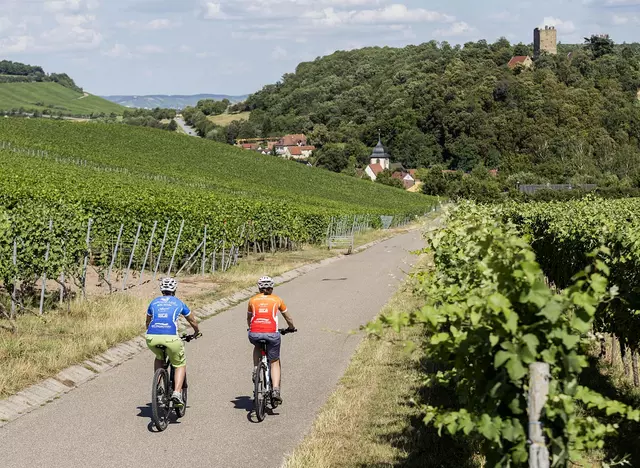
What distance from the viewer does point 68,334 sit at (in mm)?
14906

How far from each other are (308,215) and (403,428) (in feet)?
118

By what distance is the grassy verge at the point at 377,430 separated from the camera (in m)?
8.87

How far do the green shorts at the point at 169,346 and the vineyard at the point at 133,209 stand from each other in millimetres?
5439

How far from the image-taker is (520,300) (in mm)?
4832

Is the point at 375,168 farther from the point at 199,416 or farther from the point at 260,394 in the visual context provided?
the point at 260,394

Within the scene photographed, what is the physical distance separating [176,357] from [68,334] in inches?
208

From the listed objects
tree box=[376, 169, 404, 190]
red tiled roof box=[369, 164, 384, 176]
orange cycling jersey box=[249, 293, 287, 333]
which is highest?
orange cycling jersey box=[249, 293, 287, 333]

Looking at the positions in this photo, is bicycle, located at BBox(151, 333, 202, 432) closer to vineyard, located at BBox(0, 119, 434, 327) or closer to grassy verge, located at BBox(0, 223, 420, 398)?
grassy verge, located at BBox(0, 223, 420, 398)

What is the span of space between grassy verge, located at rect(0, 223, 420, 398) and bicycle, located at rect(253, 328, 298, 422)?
3226 millimetres

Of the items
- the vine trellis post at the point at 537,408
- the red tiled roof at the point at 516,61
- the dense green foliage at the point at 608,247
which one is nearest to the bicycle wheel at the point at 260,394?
the dense green foliage at the point at 608,247

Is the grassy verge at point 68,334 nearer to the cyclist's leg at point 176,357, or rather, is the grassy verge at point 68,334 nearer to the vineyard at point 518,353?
the cyclist's leg at point 176,357

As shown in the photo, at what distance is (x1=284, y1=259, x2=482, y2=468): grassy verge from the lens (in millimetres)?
8867

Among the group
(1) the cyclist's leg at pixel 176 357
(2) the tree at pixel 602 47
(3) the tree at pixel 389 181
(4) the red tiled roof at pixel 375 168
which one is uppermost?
(2) the tree at pixel 602 47

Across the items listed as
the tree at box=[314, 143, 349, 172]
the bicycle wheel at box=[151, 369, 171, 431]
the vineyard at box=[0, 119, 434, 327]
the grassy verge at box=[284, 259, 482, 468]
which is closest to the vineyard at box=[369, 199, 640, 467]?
the grassy verge at box=[284, 259, 482, 468]
